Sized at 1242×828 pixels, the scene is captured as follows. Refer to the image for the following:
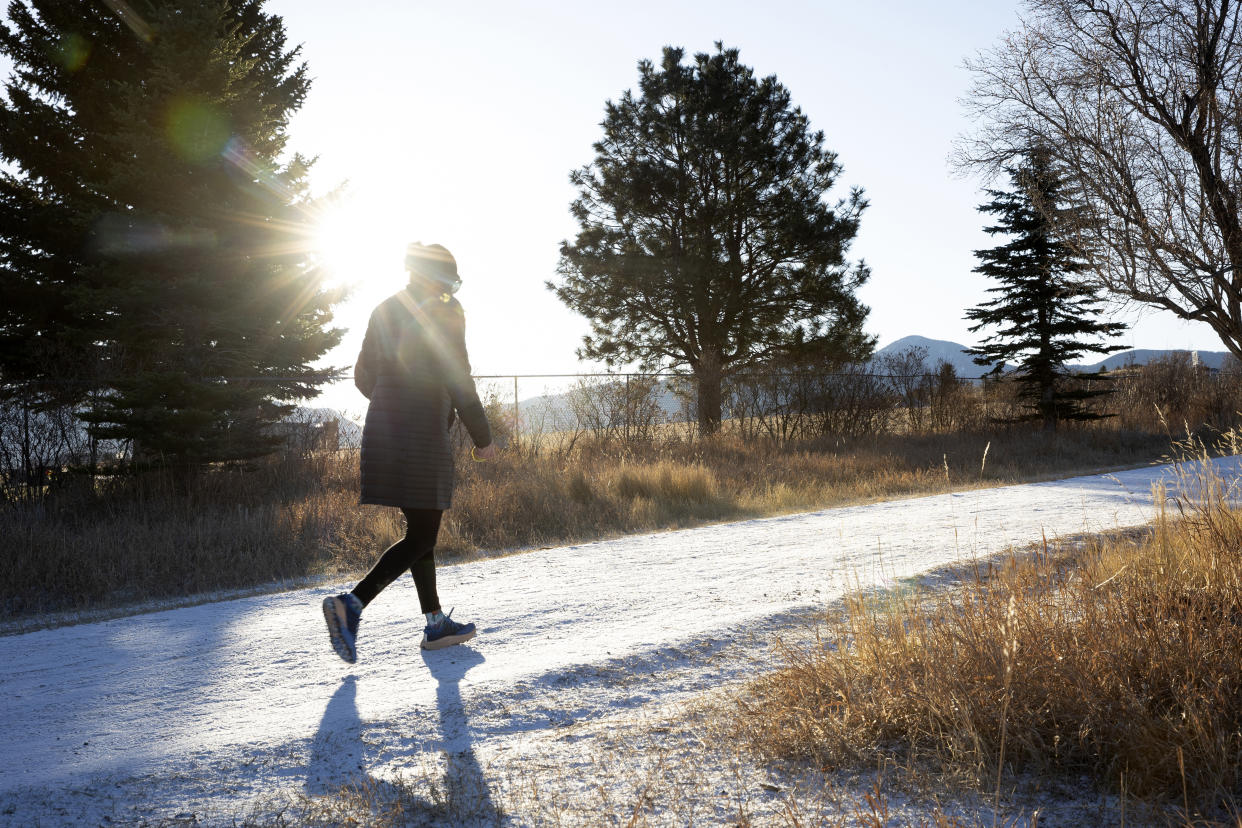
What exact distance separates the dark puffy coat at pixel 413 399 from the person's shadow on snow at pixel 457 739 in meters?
0.84

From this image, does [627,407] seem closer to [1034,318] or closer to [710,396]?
[710,396]

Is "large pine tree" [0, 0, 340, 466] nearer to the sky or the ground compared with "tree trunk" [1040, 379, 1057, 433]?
nearer to the sky

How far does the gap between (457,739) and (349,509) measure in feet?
20.0

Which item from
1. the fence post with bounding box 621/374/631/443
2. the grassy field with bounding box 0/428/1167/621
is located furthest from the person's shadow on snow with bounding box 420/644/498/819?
the fence post with bounding box 621/374/631/443

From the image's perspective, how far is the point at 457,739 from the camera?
10.9 ft

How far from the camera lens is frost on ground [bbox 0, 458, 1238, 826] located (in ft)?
9.17

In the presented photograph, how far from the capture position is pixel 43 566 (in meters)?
7.05

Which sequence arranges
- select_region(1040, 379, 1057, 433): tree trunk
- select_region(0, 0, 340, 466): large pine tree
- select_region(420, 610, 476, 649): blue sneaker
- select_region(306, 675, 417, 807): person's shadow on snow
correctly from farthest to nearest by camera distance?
select_region(1040, 379, 1057, 433): tree trunk, select_region(0, 0, 340, 466): large pine tree, select_region(420, 610, 476, 649): blue sneaker, select_region(306, 675, 417, 807): person's shadow on snow

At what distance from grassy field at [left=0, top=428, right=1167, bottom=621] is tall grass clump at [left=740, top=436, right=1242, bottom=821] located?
1.09 meters

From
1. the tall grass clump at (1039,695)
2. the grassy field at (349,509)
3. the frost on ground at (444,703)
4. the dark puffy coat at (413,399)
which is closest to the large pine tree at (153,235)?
the grassy field at (349,509)

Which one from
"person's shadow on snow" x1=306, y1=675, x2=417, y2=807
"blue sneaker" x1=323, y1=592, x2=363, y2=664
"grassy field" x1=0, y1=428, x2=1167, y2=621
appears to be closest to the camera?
"person's shadow on snow" x1=306, y1=675, x2=417, y2=807

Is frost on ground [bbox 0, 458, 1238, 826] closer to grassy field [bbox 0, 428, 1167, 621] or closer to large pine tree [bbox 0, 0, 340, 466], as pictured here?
grassy field [bbox 0, 428, 1167, 621]

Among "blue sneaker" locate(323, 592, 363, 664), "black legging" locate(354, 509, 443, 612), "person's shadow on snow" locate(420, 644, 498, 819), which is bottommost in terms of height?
"person's shadow on snow" locate(420, 644, 498, 819)

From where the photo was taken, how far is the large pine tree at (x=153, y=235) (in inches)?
443
